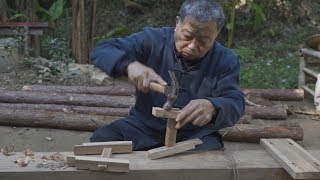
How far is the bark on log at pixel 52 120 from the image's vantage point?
17.2ft

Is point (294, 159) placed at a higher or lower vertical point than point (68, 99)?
higher

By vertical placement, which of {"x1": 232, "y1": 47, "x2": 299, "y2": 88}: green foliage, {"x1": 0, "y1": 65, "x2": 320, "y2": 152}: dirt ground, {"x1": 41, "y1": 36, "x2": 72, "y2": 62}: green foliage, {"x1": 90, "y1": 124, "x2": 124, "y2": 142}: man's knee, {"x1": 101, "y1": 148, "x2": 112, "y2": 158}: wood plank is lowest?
{"x1": 0, "y1": 65, "x2": 320, "y2": 152}: dirt ground

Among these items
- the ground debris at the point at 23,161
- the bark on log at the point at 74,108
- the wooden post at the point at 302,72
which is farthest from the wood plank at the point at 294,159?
the wooden post at the point at 302,72

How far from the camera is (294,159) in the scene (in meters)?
2.43

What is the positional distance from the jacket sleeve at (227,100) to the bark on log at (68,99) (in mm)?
3194

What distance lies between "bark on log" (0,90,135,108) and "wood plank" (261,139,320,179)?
3430 millimetres

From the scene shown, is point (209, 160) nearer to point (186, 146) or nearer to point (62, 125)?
point (186, 146)

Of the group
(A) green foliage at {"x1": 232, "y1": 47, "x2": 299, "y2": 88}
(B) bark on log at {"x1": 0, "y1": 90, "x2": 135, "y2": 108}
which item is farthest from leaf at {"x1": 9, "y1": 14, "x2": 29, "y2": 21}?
(A) green foliage at {"x1": 232, "y1": 47, "x2": 299, "y2": 88}

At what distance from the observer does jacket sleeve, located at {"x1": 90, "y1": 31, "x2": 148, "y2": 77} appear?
99.3 inches

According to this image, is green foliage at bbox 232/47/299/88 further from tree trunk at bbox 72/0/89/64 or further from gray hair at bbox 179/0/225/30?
gray hair at bbox 179/0/225/30

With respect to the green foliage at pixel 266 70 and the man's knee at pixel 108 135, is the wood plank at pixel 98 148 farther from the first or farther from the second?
the green foliage at pixel 266 70

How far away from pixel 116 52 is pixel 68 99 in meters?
3.61

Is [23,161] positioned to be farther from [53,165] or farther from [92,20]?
[92,20]

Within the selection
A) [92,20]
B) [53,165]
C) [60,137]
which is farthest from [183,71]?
[92,20]
